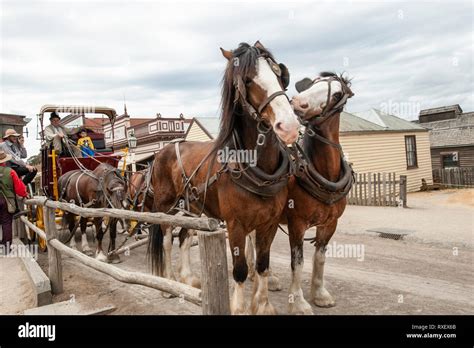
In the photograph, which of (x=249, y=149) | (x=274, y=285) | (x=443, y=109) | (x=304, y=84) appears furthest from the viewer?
(x=443, y=109)

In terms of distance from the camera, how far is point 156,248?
4.83m

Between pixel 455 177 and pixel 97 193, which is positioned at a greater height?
pixel 97 193

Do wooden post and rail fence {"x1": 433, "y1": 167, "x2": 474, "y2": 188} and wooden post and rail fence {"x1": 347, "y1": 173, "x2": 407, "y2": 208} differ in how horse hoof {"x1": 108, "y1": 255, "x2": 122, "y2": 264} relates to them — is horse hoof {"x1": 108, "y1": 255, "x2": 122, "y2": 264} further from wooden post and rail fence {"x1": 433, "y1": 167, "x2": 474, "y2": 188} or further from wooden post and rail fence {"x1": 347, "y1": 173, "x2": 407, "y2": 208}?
wooden post and rail fence {"x1": 433, "y1": 167, "x2": 474, "y2": 188}

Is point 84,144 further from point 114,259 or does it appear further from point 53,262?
point 53,262

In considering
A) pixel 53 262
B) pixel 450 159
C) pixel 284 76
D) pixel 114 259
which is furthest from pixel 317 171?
pixel 450 159

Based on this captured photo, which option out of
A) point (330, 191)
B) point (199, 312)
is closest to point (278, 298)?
point (199, 312)

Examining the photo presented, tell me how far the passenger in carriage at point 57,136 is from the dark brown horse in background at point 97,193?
66cm

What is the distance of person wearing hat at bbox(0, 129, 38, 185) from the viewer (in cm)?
781

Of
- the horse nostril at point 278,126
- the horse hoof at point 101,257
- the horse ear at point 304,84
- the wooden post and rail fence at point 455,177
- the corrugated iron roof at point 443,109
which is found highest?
the corrugated iron roof at point 443,109

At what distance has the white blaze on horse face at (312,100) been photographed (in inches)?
130

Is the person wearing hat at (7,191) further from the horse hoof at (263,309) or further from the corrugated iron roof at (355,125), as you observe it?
the corrugated iron roof at (355,125)

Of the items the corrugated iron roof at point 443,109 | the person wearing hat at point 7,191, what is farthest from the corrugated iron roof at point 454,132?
the person wearing hat at point 7,191

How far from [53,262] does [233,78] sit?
4015mm
